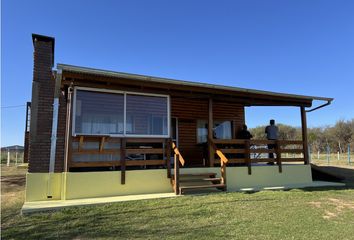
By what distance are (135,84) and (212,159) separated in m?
3.38

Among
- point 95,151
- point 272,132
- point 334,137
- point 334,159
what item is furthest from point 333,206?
point 334,137

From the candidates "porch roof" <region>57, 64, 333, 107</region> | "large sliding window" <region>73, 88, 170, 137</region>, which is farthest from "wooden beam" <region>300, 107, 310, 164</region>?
"large sliding window" <region>73, 88, 170, 137</region>

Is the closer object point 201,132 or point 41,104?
point 41,104

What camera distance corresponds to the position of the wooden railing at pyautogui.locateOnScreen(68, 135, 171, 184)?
7625mm

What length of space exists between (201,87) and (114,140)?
314 cm

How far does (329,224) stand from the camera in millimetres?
5383

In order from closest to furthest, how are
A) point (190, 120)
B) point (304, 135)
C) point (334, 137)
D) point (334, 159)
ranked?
point (304, 135)
point (190, 120)
point (334, 159)
point (334, 137)

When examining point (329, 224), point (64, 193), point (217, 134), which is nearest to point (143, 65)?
point (217, 134)

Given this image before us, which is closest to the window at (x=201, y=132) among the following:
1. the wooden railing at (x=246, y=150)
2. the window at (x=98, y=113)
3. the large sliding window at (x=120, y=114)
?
the wooden railing at (x=246, y=150)

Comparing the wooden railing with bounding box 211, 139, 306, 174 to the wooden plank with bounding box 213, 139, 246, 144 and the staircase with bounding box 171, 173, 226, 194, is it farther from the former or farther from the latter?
the staircase with bounding box 171, 173, 226, 194

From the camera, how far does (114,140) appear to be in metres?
8.03

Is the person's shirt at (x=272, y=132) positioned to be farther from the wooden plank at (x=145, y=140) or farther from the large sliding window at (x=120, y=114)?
the wooden plank at (x=145, y=140)

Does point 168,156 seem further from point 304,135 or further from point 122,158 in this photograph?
point 304,135

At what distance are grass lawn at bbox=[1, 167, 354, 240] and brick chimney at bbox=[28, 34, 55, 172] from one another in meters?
1.48
